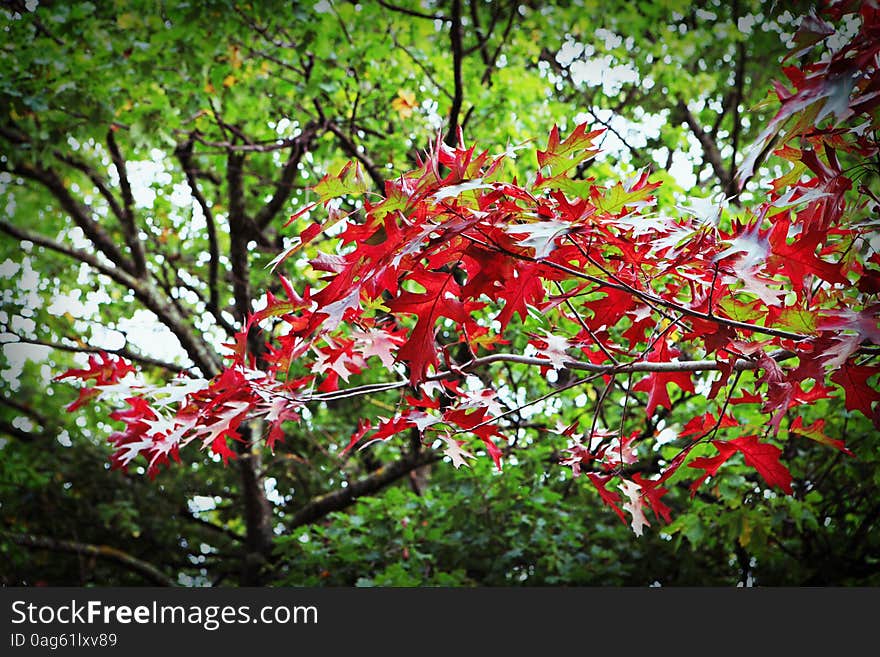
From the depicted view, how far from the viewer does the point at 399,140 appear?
322 cm

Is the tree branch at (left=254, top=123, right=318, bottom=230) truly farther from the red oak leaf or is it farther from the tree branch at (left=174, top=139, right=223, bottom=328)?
the red oak leaf

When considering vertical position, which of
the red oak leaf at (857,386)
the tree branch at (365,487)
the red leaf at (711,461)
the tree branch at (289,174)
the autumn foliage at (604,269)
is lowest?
the red leaf at (711,461)

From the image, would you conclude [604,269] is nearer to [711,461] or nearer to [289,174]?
[711,461]

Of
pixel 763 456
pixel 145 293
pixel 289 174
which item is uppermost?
pixel 289 174

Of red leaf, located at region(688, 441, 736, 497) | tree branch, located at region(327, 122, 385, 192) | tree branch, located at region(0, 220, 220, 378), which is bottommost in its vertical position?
red leaf, located at region(688, 441, 736, 497)

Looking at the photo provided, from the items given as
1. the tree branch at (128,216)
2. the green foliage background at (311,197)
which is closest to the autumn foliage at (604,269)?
the green foliage background at (311,197)

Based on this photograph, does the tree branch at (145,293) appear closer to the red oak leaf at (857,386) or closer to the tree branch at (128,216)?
the tree branch at (128,216)

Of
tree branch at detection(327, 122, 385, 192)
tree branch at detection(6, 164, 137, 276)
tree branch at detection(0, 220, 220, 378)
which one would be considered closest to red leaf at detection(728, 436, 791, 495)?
tree branch at detection(327, 122, 385, 192)

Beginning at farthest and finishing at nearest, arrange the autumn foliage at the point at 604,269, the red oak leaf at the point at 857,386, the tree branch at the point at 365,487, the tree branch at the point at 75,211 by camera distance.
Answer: the tree branch at the point at 75,211, the tree branch at the point at 365,487, the red oak leaf at the point at 857,386, the autumn foliage at the point at 604,269

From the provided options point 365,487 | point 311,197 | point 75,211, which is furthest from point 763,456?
point 75,211

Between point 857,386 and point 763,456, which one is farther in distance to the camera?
point 763,456

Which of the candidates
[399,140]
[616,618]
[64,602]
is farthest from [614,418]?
[64,602]

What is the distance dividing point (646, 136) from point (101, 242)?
254 centimetres

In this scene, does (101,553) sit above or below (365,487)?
below
